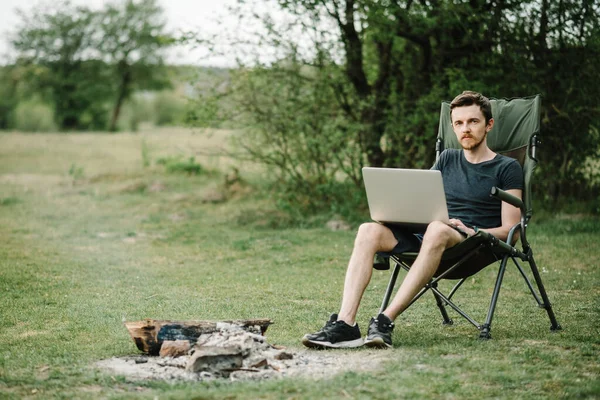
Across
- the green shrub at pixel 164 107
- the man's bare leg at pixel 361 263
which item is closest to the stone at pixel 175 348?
the man's bare leg at pixel 361 263

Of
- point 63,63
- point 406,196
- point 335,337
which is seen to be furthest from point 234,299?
point 63,63

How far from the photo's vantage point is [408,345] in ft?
12.7

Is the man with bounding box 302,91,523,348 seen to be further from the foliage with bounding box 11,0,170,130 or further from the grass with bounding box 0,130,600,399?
the foliage with bounding box 11,0,170,130

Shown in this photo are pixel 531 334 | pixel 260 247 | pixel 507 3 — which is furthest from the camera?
pixel 507 3

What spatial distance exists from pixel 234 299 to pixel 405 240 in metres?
1.63

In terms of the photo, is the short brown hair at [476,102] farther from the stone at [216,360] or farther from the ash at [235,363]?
the stone at [216,360]

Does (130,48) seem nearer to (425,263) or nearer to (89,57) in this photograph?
(89,57)

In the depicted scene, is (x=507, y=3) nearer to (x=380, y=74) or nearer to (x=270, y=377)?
(x=380, y=74)

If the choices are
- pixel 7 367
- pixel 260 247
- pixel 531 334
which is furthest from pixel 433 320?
pixel 260 247

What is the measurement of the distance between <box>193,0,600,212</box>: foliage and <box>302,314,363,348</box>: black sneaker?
199 inches

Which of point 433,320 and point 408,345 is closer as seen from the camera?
point 408,345

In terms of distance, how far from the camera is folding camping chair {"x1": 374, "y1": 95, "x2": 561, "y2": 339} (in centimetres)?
400

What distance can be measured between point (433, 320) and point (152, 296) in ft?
6.59

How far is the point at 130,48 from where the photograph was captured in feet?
133
